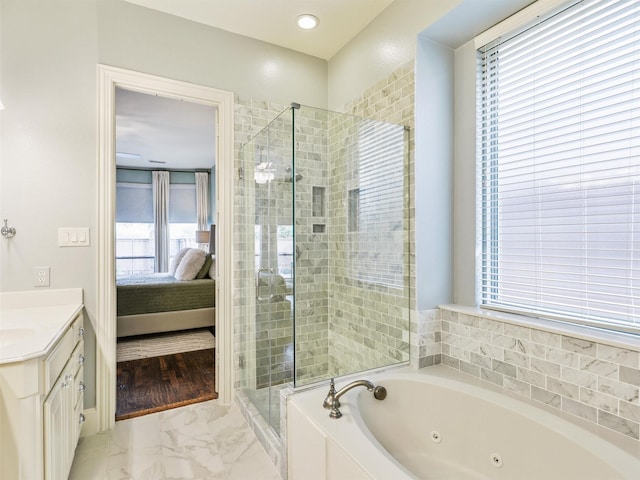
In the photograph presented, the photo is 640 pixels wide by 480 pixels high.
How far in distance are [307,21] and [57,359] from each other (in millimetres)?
2534

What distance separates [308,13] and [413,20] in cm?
76

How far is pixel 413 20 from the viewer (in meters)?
2.09

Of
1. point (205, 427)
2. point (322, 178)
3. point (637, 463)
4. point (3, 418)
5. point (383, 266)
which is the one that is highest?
point (322, 178)

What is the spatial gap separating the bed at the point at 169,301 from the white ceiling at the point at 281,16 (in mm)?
3073

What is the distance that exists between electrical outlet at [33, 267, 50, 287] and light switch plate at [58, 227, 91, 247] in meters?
0.17

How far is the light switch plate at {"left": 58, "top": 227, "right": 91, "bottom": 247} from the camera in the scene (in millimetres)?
2143

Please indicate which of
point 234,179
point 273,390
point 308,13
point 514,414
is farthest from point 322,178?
point 514,414

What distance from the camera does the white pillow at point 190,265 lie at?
474 centimetres

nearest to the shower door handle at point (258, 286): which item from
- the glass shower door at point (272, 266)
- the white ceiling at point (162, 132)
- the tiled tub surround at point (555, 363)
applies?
the glass shower door at point (272, 266)

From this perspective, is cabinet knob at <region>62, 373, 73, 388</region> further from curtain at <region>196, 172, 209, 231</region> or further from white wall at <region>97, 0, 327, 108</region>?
curtain at <region>196, 172, 209, 231</region>

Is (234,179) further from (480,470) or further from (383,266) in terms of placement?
(480,470)

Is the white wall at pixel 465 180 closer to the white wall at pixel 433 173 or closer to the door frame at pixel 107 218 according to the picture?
the white wall at pixel 433 173

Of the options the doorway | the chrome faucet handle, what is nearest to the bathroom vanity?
the doorway

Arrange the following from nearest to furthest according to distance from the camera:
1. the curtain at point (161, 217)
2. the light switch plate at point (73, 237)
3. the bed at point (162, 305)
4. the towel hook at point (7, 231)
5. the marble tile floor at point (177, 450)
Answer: the marble tile floor at point (177, 450) → the towel hook at point (7, 231) → the light switch plate at point (73, 237) → the bed at point (162, 305) → the curtain at point (161, 217)
